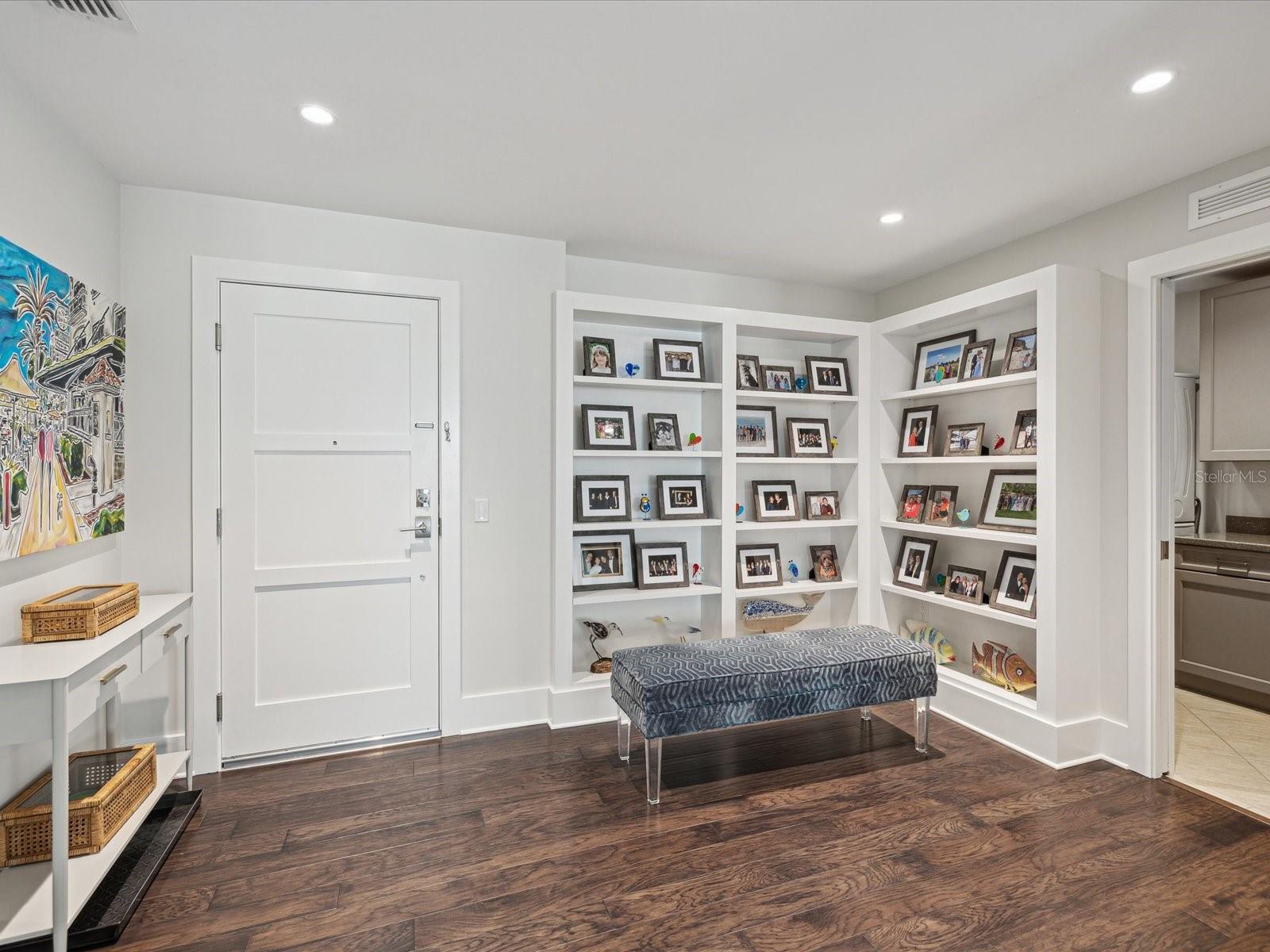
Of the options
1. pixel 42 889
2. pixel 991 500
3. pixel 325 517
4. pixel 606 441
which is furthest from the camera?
pixel 606 441

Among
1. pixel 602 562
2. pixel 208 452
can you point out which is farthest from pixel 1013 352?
pixel 208 452

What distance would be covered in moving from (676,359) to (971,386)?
→ 1561mm

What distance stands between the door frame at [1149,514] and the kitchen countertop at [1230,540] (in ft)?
4.00

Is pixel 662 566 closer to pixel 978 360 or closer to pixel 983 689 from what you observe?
Answer: pixel 983 689

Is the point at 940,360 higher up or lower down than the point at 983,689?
higher up

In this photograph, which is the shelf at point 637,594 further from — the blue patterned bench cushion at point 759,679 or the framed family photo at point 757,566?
the blue patterned bench cushion at point 759,679

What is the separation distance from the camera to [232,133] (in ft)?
7.73

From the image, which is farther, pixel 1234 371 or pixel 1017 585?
pixel 1234 371

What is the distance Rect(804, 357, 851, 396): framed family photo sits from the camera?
4098 mm

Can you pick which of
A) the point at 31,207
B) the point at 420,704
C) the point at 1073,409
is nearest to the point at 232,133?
the point at 31,207

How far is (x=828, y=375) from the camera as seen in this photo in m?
4.14

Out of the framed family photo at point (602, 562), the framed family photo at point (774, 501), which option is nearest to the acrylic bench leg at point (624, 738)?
the framed family photo at point (602, 562)

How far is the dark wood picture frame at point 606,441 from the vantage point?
141 inches

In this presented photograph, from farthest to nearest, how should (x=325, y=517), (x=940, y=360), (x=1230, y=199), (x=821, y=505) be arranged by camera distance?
1. (x=821, y=505)
2. (x=940, y=360)
3. (x=325, y=517)
4. (x=1230, y=199)
